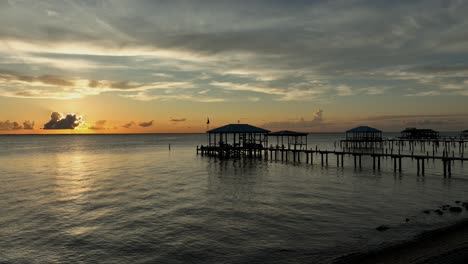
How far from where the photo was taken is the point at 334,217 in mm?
22922

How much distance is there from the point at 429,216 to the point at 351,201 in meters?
6.04

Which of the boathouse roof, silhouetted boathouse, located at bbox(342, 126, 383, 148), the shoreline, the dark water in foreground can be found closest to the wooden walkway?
the dark water in foreground

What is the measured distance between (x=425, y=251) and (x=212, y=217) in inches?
502

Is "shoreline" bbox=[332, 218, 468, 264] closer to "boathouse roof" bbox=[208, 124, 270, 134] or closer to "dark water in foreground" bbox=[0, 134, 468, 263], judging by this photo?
"dark water in foreground" bbox=[0, 134, 468, 263]

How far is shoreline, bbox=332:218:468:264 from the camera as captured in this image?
567 inches

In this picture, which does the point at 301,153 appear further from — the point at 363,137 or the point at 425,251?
the point at 425,251

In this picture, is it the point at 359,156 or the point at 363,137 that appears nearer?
the point at 359,156

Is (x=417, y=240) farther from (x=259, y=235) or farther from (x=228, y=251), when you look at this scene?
(x=228, y=251)

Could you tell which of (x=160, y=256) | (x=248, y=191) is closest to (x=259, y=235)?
(x=160, y=256)

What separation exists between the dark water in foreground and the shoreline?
2.95 feet

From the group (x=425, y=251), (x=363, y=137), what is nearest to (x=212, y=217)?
(x=425, y=251)

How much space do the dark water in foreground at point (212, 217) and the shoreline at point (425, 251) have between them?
0.90 meters

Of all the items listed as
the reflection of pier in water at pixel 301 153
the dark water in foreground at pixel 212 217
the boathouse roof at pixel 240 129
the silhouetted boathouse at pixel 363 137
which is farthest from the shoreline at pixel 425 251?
the silhouetted boathouse at pixel 363 137

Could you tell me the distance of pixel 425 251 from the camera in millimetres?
15719
